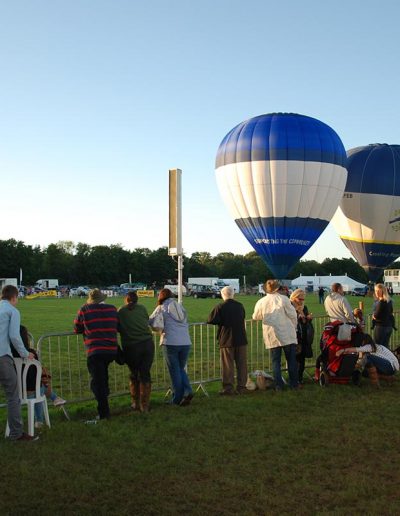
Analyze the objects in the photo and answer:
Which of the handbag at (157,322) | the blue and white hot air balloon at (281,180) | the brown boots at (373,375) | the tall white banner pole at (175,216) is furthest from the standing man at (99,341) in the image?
the blue and white hot air balloon at (281,180)

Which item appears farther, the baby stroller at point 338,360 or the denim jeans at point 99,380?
the baby stroller at point 338,360

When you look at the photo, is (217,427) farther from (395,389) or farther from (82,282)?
(82,282)

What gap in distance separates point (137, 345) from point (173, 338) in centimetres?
72

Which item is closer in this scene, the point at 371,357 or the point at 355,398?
the point at 355,398

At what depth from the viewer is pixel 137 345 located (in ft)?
27.3

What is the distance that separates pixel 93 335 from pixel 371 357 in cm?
461

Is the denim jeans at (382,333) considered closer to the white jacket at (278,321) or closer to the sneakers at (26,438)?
the white jacket at (278,321)

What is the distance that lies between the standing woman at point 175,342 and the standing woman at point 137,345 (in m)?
0.45

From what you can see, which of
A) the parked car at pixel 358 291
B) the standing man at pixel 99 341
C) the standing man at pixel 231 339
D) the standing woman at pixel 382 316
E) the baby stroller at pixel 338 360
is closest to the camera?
the standing man at pixel 99 341

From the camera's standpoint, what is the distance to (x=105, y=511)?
472cm

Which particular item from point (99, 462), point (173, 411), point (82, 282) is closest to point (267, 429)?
point (173, 411)

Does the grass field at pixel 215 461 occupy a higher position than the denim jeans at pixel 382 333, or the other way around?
the denim jeans at pixel 382 333

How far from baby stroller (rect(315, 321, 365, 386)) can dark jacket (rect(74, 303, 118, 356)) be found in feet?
12.2

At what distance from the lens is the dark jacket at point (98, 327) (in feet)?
25.8
